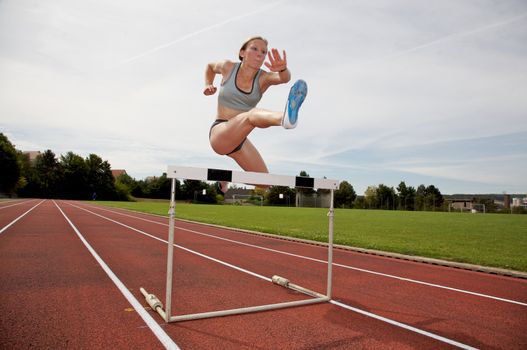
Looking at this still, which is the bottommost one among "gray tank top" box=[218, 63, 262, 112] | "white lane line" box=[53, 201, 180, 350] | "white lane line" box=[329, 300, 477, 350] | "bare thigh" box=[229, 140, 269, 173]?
"white lane line" box=[53, 201, 180, 350]

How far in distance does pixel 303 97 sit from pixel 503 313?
4697 mm

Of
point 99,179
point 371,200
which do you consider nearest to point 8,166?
point 99,179

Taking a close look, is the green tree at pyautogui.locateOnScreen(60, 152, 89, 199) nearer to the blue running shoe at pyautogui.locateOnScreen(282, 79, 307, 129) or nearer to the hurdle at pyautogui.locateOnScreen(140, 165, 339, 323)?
the hurdle at pyautogui.locateOnScreen(140, 165, 339, 323)

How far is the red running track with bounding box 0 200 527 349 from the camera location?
3.99 meters

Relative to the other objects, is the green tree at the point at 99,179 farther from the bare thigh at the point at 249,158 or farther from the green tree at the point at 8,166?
the bare thigh at the point at 249,158

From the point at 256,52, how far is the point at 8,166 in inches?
3006

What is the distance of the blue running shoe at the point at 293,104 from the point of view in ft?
10.0

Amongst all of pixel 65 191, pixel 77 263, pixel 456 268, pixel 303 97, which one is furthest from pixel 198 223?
pixel 65 191

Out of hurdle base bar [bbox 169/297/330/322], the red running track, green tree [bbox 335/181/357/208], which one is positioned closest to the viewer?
the red running track

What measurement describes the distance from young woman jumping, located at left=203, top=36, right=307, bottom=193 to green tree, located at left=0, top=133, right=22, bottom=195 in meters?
75.1

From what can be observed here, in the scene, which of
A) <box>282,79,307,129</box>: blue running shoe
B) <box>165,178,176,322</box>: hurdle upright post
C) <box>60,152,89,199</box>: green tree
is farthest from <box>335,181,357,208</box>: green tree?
<box>282,79,307,129</box>: blue running shoe

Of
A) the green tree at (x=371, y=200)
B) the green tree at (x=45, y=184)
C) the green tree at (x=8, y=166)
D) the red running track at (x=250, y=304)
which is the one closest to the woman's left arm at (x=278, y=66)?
the red running track at (x=250, y=304)

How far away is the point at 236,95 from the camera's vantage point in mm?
3908

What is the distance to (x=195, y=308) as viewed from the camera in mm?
5117
